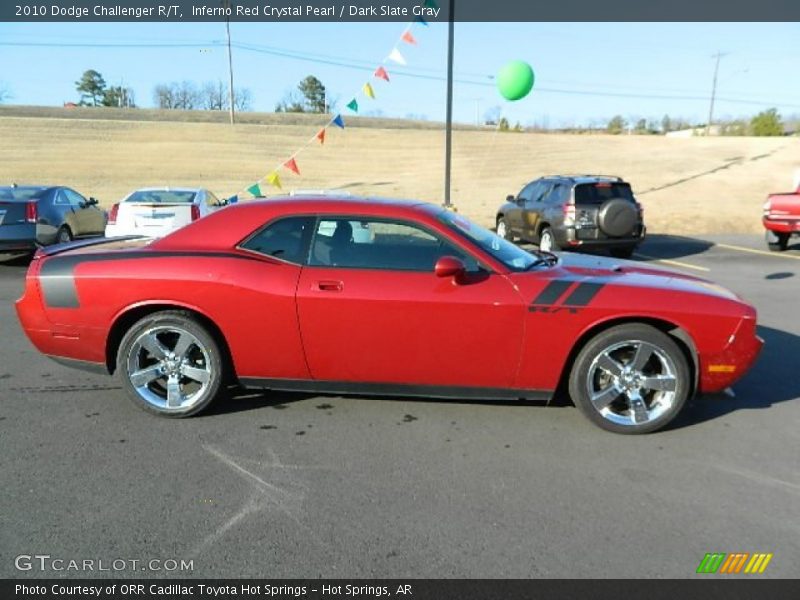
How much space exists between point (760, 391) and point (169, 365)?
442cm

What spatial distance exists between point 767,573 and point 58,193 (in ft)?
40.4

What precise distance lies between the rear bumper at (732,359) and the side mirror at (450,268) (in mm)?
1622

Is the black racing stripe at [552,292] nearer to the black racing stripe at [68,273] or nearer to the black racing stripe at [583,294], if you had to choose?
the black racing stripe at [583,294]

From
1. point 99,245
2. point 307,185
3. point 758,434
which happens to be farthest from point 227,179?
point 758,434

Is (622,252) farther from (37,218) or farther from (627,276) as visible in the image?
(37,218)

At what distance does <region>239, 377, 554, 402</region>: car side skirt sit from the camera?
379 centimetres

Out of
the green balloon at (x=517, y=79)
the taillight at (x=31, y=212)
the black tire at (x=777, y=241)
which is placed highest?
the green balloon at (x=517, y=79)

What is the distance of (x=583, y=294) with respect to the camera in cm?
369

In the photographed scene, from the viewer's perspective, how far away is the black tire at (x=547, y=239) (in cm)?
1087

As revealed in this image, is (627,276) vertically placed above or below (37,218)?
above

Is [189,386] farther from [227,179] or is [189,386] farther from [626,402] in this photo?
[227,179]

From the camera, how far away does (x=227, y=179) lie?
109ft
